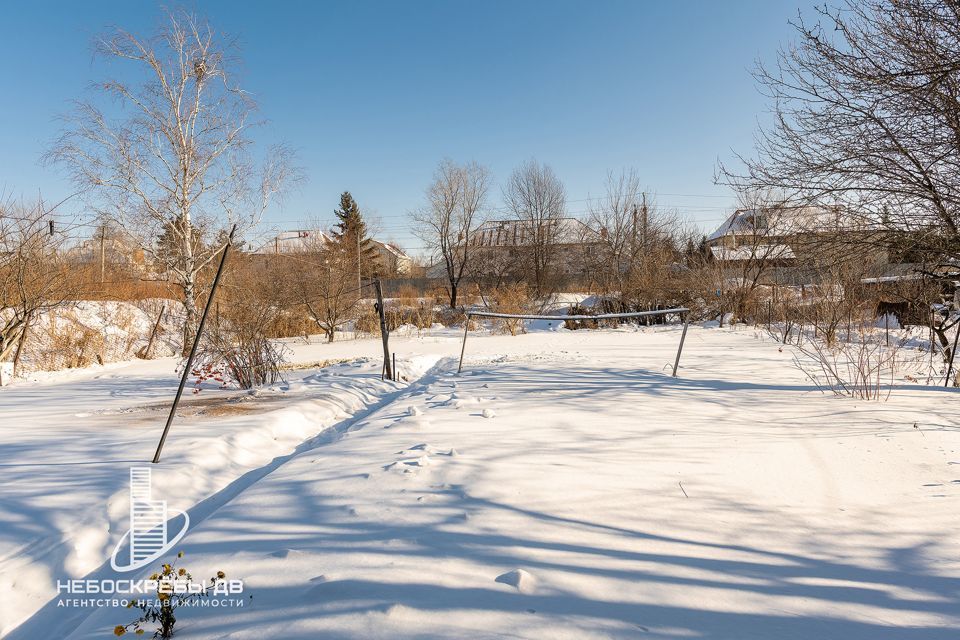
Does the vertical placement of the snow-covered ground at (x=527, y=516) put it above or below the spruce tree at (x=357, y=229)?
below

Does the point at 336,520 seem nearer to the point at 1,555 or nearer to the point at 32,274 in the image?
the point at 1,555

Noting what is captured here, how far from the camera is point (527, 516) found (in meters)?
2.50

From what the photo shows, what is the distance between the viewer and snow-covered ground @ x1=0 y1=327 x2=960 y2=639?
1752 millimetres

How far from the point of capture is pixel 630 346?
11.7 m

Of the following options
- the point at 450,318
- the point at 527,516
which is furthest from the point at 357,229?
the point at 527,516

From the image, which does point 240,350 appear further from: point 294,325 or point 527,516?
point 294,325

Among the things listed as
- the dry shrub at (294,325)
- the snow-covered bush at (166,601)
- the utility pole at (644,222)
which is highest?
the utility pole at (644,222)

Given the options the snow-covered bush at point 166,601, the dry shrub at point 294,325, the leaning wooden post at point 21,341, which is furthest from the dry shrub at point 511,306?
the snow-covered bush at point 166,601

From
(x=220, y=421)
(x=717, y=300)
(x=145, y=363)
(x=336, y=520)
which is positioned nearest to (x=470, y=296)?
(x=717, y=300)

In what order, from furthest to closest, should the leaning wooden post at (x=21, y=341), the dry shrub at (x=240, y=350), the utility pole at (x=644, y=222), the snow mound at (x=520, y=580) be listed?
the utility pole at (x=644, y=222), the leaning wooden post at (x=21, y=341), the dry shrub at (x=240, y=350), the snow mound at (x=520, y=580)

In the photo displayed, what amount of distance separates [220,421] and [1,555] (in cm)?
271

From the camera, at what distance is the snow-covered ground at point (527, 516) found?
5.75 ft

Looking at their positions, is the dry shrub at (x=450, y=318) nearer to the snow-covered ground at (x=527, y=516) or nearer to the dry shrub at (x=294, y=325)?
the dry shrub at (x=294, y=325)

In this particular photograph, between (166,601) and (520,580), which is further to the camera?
(520,580)
